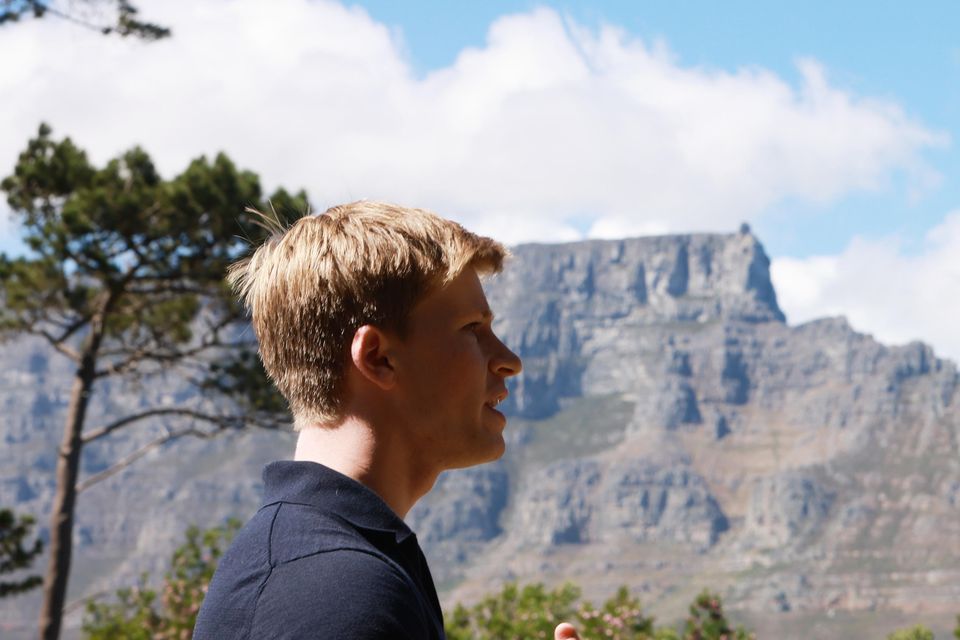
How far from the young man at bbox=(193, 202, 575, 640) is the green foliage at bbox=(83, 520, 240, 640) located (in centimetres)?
1047

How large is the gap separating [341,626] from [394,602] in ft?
0.22

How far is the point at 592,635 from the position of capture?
11.8m

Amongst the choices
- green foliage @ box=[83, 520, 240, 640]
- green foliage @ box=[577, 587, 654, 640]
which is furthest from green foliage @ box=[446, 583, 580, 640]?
green foliage @ box=[83, 520, 240, 640]

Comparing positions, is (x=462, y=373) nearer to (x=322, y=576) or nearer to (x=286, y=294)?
(x=286, y=294)

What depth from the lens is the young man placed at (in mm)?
1383

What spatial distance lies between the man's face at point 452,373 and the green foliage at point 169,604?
34.4ft

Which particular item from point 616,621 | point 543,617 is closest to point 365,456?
point 616,621

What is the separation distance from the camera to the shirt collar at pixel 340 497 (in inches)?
54.3

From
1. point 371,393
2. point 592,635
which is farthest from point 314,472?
point 592,635

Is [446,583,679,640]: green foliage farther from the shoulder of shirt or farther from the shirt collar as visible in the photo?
the shoulder of shirt

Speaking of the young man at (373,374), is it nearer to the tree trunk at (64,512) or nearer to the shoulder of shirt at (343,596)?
the shoulder of shirt at (343,596)

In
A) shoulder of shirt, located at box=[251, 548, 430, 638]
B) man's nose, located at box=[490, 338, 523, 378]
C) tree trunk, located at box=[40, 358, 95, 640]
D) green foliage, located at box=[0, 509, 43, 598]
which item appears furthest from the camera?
tree trunk, located at box=[40, 358, 95, 640]

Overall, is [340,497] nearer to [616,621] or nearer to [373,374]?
[373,374]

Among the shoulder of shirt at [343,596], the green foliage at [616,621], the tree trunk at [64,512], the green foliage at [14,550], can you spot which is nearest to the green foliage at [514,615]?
the green foliage at [616,621]
